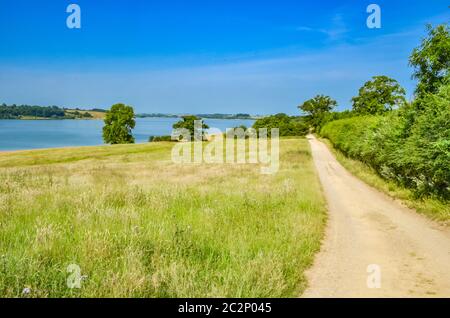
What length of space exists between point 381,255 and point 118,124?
9217 centimetres

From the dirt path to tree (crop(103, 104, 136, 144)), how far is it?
86031 mm

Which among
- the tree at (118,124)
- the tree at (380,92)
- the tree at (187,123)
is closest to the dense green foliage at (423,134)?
the tree at (380,92)

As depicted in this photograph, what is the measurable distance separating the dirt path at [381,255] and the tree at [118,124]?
8603 centimetres

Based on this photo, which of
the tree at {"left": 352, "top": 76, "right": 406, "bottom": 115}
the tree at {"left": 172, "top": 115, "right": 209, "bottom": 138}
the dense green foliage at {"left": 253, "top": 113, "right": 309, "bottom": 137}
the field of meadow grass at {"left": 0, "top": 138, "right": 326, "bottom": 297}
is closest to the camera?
the field of meadow grass at {"left": 0, "top": 138, "right": 326, "bottom": 297}

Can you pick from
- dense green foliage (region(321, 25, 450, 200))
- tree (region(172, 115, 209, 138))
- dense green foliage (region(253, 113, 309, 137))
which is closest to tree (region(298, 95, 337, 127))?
dense green foliage (region(253, 113, 309, 137))

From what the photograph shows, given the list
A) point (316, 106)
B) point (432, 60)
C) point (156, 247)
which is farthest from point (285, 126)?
point (156, 247)

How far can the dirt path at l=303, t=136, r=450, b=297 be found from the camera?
619cm

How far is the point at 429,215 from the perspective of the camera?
12.4m

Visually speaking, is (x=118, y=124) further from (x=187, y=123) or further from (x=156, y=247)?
(x=156, y=247)

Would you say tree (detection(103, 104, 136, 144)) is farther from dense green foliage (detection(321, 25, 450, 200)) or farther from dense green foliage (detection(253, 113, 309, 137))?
dense green foliage (detection(321, 25, 450, 200))

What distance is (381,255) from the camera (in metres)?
8.16

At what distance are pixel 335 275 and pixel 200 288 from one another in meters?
2.88
